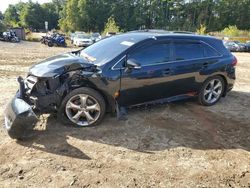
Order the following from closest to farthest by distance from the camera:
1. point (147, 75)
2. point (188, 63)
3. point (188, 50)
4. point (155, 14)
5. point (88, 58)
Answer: point (147, 75), point (88, 58), point (188, 63), point (188, 50), point (155, 14)

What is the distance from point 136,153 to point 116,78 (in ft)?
4.73

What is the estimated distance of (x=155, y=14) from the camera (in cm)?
8038

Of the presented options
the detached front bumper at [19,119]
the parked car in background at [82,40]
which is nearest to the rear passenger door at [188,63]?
the detached front bumper at [19,119]

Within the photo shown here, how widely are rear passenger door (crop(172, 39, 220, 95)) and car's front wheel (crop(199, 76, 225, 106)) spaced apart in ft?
0.83

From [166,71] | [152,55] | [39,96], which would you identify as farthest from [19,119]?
[166,71]

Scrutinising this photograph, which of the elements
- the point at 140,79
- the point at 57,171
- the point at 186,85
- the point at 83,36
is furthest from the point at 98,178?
the point at 83,36

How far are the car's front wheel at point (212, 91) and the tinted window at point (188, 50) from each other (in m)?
0.66

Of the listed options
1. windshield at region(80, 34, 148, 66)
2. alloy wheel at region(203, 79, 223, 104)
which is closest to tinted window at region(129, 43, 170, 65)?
windshield at region(80, 34, 148, 66)

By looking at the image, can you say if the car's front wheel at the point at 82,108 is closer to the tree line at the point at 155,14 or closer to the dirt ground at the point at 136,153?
the dirt ground at the point at 136,153

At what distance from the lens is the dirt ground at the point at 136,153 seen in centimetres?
340

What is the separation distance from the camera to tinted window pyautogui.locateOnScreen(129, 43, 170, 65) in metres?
5.08

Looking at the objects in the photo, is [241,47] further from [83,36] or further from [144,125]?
[144,125]

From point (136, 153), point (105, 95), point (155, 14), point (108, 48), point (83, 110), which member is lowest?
point (136, 153)

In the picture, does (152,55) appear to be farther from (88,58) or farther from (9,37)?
(9,37)
